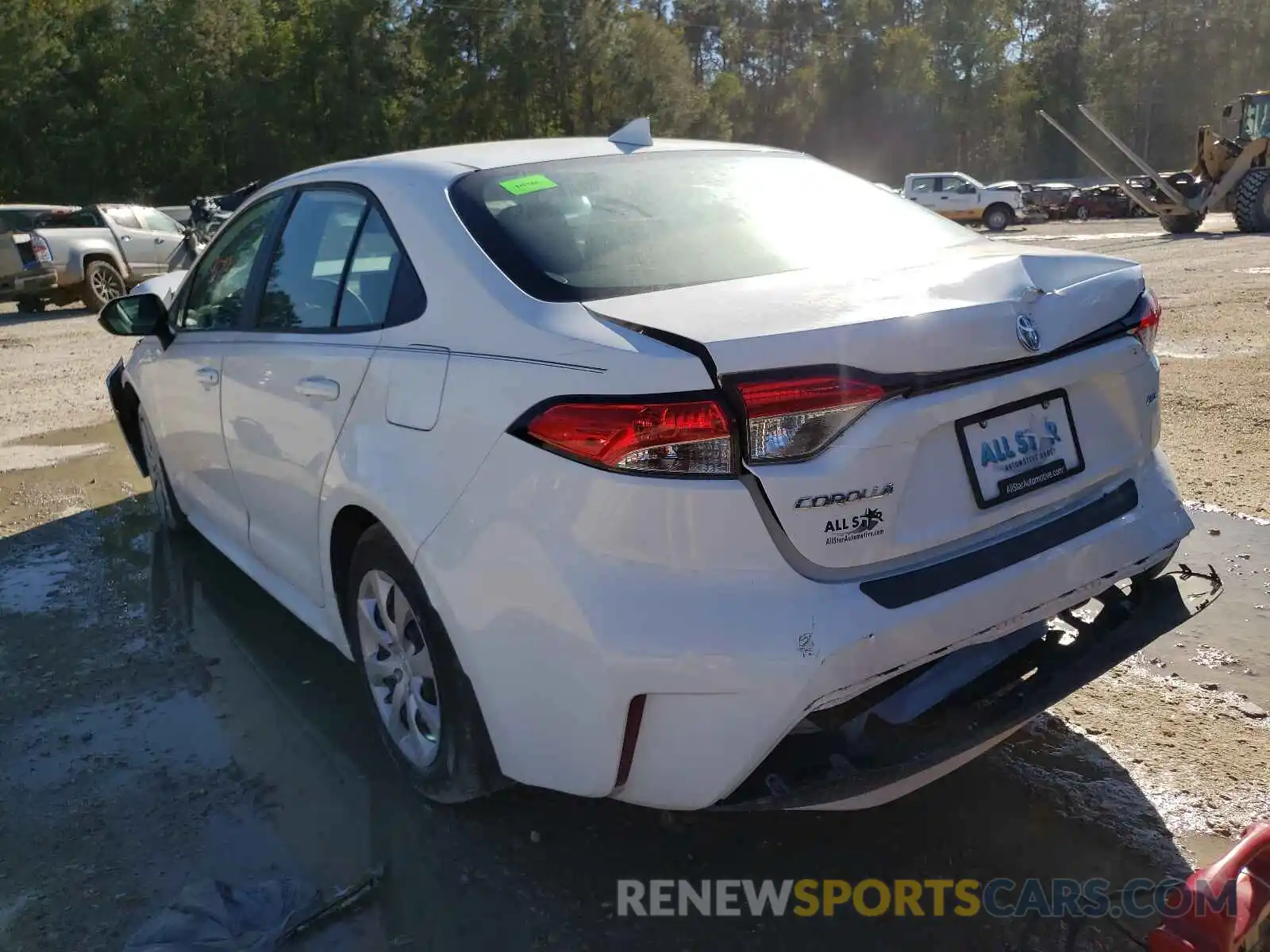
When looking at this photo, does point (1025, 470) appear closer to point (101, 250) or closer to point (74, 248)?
point (74, 248)

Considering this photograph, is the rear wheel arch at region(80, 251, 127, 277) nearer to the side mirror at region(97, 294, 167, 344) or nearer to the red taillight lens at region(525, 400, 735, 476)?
the side mirror at region(97, 294, 167, 344)

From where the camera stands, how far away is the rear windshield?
261cm

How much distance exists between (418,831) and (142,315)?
8.83 feet

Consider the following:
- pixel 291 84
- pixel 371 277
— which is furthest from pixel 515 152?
pixel 291 84

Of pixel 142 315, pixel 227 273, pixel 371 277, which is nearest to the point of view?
pixel 371 277

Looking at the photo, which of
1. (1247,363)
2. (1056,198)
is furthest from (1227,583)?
(1056,198)

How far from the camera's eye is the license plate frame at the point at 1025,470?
2.34 m

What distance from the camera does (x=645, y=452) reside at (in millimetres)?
2152

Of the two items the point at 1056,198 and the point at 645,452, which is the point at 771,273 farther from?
the point at 1056,198

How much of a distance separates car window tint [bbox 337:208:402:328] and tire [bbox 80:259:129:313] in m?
15.2

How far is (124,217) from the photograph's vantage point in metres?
17.5

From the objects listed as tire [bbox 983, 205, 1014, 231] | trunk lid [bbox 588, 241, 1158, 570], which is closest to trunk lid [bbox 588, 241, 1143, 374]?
trunk lid [bbox 588, 241, 1158, 570]

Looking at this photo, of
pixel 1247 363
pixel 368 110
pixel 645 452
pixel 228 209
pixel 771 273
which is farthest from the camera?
pixel 368 110

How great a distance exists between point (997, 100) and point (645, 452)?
260ft
